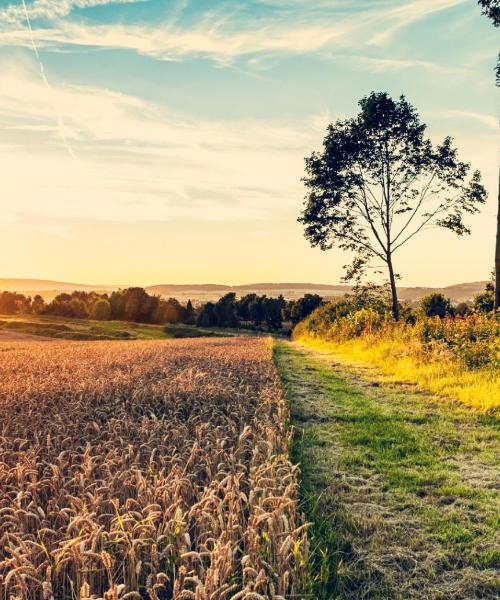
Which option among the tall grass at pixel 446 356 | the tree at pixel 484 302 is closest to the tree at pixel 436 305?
the tree at pixel 484 302

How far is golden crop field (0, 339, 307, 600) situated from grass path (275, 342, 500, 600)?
595mm

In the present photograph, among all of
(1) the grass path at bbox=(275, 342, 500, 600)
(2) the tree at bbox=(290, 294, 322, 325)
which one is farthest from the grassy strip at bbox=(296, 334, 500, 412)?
(2) the tree at bbox=(290, 294, 322, 325)

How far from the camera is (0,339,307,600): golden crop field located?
121 inches

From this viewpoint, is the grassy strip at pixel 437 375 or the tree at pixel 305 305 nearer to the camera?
the grassy strip at pixel 437 375

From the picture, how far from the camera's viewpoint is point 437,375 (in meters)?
14.6

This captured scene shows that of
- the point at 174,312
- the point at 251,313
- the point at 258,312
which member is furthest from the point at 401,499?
the point at 251,313

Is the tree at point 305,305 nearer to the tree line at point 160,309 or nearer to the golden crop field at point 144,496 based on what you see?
the tree line at point 160,309

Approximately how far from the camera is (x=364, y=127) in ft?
104

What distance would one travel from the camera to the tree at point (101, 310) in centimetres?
9512

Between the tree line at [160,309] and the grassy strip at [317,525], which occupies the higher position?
the tree line at [160,309]

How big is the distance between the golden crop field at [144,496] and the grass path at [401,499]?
0.60 m

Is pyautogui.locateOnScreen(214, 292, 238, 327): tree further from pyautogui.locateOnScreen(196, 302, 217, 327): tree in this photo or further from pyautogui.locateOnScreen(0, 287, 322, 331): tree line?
pyautogui.locateOnScreen(196, 302, 217, 327): tree

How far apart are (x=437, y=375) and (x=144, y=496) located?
40.6 feet

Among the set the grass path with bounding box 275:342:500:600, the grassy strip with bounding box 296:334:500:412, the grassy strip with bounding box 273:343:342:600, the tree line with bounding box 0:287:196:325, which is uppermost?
the tree line with bounding box 0:287:196:325
